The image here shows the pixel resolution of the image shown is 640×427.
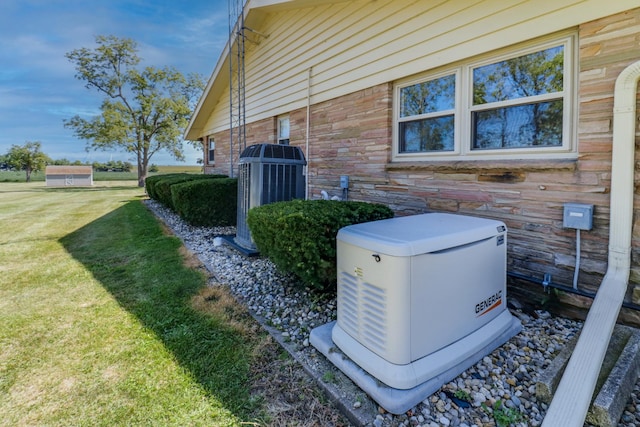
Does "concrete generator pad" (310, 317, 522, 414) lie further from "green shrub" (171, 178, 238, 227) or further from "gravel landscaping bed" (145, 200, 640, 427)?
"green shrub" (171, 178, 238, 227)

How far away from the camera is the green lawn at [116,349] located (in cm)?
188

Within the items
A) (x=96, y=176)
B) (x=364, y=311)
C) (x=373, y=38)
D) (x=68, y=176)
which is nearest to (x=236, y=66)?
(x=373, y=38)

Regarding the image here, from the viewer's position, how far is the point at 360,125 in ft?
16.1

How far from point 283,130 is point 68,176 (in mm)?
29031

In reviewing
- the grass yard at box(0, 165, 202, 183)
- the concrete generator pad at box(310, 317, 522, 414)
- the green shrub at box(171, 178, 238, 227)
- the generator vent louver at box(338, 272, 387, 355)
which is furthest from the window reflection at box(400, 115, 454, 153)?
the grass yard at box(0, 165, 202, 183)

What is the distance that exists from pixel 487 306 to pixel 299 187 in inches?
131

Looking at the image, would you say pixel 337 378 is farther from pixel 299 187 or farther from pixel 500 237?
pixel 299 187

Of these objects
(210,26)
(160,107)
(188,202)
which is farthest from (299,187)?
(160,107)

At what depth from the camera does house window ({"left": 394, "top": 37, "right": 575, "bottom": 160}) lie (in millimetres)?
2896

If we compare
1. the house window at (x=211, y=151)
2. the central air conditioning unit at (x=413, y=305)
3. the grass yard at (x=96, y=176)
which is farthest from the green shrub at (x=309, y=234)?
the grass yard at (x=96, y=176)

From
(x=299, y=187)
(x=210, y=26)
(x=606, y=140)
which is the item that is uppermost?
(x=210, y=26)

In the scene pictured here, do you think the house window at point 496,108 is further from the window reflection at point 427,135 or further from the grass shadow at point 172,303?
the grass shadow at point 172,303

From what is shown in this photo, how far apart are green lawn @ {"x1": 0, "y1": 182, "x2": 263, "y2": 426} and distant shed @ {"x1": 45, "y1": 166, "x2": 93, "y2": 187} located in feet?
93.8

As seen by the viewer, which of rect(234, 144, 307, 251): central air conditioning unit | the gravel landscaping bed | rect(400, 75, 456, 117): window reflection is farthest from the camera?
rect(234, 144, 307, 251): central air conditioning unit
